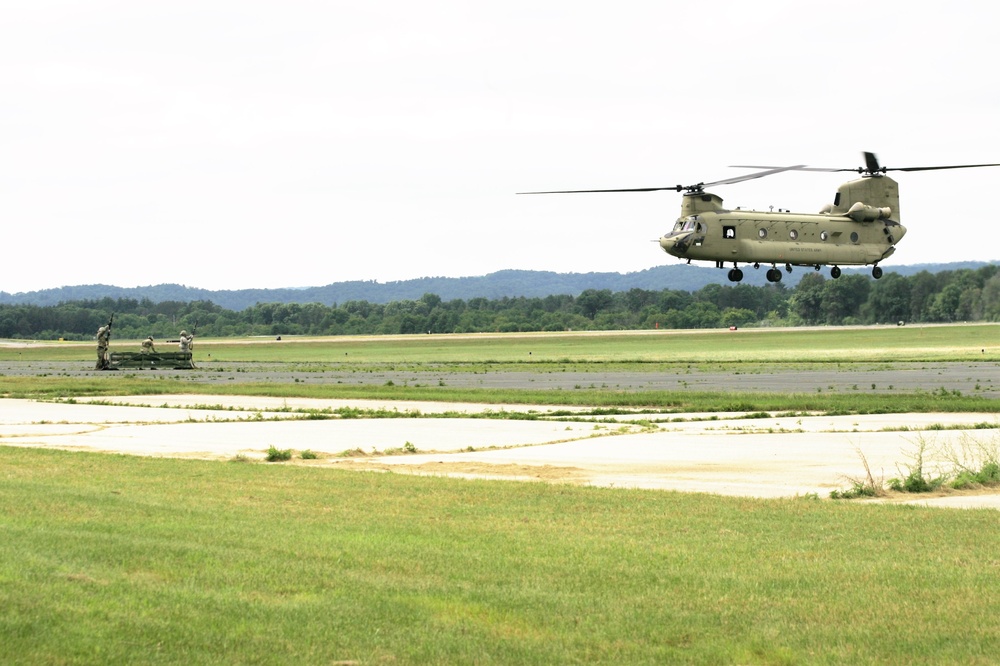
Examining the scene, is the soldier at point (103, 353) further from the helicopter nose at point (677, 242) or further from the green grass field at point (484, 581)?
the green grass field at point (484, 581)

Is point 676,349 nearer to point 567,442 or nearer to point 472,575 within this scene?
point 567,442

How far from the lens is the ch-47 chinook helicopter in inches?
2313

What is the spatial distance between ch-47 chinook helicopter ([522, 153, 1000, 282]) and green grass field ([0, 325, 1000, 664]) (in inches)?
1550

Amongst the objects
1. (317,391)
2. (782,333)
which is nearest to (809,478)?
(317,391)

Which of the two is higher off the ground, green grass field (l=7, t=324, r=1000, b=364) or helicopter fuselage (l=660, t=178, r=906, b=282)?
helicopter fuselage (l=660, t=178, r=906, b=282)

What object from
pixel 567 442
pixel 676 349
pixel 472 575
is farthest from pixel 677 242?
pixel 676 349

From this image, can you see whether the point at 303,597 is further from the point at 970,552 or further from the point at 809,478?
the point at 809,478

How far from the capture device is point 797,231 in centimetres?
Result: 6047

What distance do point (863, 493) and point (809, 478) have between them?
2154 mm

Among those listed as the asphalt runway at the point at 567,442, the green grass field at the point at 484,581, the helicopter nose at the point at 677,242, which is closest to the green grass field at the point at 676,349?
the helicopter nose at the point at 677,242

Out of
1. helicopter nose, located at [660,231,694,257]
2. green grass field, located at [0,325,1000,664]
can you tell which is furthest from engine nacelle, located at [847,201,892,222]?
green grass field, located at [0,325,1000,664]

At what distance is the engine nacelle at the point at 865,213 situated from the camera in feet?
200

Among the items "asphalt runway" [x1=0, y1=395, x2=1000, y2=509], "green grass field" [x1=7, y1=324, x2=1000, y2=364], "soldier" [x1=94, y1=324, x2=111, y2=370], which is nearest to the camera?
"asphalt runway" [x1=0, y1=395, x2=1000, y2=509]

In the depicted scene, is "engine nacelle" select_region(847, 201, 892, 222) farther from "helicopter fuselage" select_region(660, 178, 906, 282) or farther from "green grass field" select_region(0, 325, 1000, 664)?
"green grass field" select_region(0, 325, 1000, 664)
